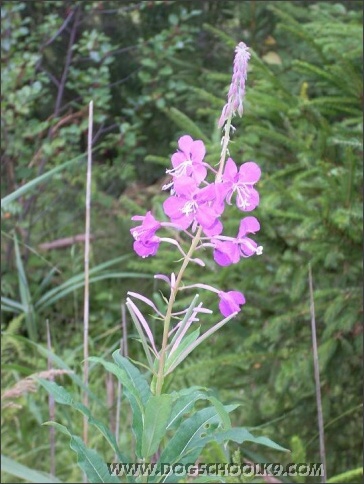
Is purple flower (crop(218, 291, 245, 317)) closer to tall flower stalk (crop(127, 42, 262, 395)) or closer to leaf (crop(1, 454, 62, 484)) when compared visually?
tall flower stalk (crop(127, 42, 262, 395))

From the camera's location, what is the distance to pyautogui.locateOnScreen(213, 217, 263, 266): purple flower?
87 cm

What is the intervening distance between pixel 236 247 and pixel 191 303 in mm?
79

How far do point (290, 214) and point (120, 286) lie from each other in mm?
2588

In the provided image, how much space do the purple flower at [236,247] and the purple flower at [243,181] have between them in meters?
0.02

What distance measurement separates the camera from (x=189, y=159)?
901mm

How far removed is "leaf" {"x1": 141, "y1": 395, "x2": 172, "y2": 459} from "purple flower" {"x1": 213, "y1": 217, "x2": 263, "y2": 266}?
0.53 ft

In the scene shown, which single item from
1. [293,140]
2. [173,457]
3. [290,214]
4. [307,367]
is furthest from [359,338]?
[173,457]

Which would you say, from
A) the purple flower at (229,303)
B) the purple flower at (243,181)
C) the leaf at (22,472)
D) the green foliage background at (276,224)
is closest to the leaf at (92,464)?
the purple flower at (229,303)

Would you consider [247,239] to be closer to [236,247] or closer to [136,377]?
[236,247]

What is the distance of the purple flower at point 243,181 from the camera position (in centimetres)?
86

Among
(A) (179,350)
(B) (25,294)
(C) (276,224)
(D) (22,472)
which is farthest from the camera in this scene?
(B) (25,294)

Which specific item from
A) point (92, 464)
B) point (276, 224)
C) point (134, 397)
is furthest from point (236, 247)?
point (276, 224)

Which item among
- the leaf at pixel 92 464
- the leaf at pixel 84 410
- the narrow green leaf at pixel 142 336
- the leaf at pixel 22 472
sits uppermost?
the narrow green leaf at pixel 142 336

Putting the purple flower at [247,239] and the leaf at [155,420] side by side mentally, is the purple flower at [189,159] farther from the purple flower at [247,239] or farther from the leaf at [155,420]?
the leaf at [155,420]
